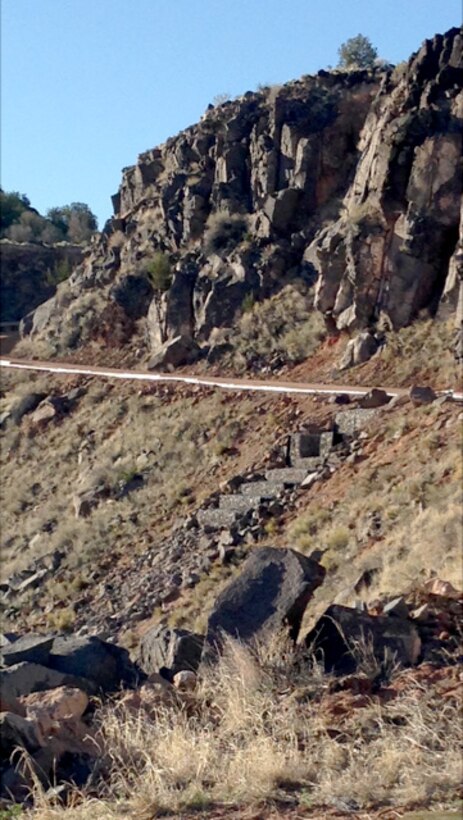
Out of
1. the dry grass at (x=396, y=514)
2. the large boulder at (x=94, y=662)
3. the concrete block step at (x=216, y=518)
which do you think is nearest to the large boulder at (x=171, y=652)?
the large boulder at (x=94, y=662)

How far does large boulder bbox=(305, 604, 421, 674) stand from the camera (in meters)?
9.58

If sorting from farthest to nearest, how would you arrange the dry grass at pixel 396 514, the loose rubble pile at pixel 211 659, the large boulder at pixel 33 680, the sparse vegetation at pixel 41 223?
the sparse vegetation at pixel 41 223
the dry grass at pixel 396 514
the large boulder at pixel 33 680
the loose rubble pile at pixel 211 659

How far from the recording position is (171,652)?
34.4ft

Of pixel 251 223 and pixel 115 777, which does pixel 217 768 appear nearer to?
pixel 115 777

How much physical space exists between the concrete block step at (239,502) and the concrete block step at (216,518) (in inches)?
9.1

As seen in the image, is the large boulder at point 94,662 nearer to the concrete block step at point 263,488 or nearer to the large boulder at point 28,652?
the large boulder at point 28,652

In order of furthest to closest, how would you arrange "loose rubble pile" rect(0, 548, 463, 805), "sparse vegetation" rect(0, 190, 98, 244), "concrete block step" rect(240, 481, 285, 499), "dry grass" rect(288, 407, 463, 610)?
1. "sparse vegetation" rect(0, 190, 98, 244)
2. "concrete block step" rect(240, 481, 285, 499)
3. "dry grass" rect(288, 407, 463, 610)
4. "loose rubble pile" rect(0, 548, 463, 805)

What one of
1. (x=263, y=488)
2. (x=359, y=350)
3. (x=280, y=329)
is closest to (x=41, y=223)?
(x=280, y=329)

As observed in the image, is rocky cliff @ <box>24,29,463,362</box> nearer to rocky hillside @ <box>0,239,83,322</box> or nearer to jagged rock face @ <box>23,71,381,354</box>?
jagged rock face @ <box>23,71,381,354</box>

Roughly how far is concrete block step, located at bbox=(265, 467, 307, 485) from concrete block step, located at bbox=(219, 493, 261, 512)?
33.1 inches

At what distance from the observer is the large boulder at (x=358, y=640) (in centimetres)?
958

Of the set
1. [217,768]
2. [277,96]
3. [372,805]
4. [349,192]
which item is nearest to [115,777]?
[217,768]

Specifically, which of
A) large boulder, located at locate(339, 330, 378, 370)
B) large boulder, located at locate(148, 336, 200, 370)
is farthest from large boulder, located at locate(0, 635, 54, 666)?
large boulder, located at locate(148, 336, 200, 370)

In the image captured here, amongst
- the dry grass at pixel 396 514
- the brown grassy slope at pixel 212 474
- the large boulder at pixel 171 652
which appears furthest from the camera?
the brown grassy slope at pixel 212 474
